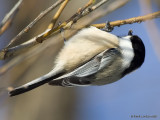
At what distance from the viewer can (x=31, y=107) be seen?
9.45 ft

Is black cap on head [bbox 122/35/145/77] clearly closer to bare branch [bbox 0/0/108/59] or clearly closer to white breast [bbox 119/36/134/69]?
white breast [bbox 119/36/134/69]

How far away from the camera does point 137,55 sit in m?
1.88

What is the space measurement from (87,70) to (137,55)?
34 centimetres

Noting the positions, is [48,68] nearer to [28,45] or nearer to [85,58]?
[85,58]

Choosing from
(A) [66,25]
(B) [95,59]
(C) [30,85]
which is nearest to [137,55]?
(B) [95,59]

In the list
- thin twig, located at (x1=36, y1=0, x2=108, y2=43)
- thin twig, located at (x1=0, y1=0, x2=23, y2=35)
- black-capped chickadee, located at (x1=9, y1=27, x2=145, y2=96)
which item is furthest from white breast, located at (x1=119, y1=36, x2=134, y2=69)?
thin twig, located at (x1=0, y1=0, x2=23, y2=35)

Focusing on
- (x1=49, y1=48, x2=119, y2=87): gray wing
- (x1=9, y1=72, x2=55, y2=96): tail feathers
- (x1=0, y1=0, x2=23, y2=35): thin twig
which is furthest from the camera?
(x1=49, y1=48, x2=119, y2=87): gray wing

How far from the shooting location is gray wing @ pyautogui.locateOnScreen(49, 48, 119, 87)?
68.1 inches

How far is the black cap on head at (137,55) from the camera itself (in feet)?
6.16

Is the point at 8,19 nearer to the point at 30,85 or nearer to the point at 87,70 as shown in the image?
the point at 30,85

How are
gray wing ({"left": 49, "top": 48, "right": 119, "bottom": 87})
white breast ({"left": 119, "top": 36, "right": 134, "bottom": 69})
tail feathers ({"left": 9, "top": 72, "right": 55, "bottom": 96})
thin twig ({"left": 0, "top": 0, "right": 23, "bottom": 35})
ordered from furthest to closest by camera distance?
1. white breast ({"left": 119, "top": 36, "right": 134, "bottom": 69})
2. gray wing ({"left": 49, "top": 48, "right": 119, "bottom": 87})
3. tail feathers ({"left": 9, "top": 72, "right": 55, "bottom": 96})
4. thin twig ({"left": 0, "top": 0, "right": 23, "bottom": 35})

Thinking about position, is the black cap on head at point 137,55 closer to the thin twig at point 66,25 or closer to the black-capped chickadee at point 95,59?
the black-capped chickadee at point 95,59

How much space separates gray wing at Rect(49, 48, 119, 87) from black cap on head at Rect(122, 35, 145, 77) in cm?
12

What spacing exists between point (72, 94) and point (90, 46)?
1300mm
